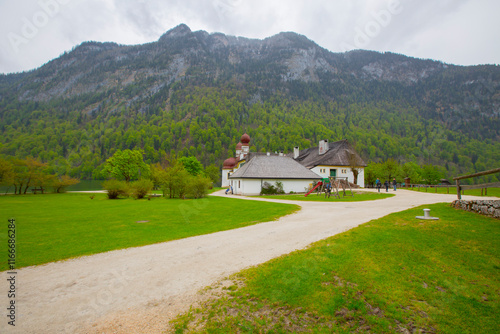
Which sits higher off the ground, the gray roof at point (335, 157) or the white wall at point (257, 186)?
the gray roof at point (335, 157)

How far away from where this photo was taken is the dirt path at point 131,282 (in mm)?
4012

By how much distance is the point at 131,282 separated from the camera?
5.49 metres

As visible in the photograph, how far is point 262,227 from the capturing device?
1123cm

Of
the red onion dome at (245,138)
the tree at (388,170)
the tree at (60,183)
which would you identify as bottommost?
the tree at (60,183)

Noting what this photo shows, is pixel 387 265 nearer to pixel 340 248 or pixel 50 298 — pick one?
pixel 340 248

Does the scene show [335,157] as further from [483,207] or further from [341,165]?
[483,207]

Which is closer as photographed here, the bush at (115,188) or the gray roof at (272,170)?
the bush at (115,188)

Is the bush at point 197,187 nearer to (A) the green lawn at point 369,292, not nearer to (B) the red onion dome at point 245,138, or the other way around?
(A) the green lawn at point 369,292

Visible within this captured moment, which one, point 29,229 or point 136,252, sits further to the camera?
point 29,229

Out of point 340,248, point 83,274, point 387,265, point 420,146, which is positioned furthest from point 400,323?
point 420,146

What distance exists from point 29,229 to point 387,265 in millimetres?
15230

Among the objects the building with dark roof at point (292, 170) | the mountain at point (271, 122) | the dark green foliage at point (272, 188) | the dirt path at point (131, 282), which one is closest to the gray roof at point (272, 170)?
the building with dark roof at point (292, 170)

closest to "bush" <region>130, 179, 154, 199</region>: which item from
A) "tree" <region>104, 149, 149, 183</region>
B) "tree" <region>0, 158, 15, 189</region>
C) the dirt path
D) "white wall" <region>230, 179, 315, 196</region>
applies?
"white wall" <region>230, 179, 315, 196</region>

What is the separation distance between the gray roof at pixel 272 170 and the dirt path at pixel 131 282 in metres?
27.4
